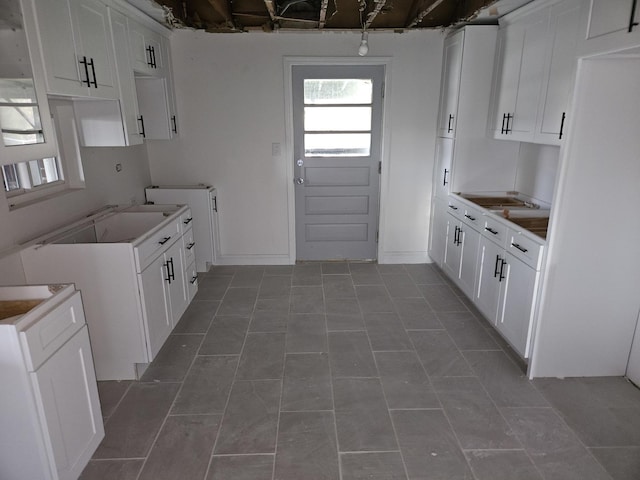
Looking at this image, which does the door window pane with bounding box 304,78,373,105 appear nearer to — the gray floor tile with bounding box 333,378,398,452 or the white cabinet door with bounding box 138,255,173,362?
the white cabinet door with bounding box 138,255,173,362

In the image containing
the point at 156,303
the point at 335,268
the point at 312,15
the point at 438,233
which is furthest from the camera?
the point at 335,268

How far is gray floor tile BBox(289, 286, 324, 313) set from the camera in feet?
11.9

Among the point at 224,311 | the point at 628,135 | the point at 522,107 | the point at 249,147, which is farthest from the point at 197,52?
the point at 628,135

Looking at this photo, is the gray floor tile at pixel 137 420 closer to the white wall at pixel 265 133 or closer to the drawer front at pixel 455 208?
the white wall at pixel 265 133

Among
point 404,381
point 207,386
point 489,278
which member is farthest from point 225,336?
point 489,278

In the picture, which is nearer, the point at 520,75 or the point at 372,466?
the point at 372,466

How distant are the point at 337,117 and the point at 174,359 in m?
2.88

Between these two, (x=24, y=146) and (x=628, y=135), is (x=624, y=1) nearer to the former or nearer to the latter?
(x=628, y=135)

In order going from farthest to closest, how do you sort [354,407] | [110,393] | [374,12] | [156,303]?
[374,12] → [156,303] → [110,393] → [354,407]

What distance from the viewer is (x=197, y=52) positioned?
4.16 meters

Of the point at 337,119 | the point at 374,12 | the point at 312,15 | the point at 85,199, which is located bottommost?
the point at 85,199

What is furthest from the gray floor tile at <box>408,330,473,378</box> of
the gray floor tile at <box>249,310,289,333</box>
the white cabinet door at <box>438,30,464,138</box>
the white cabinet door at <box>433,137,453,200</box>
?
the white cabinet door at <box>438,30,464,138</box>

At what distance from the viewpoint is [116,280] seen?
2.47m

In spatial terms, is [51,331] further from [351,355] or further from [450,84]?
[450,84]
